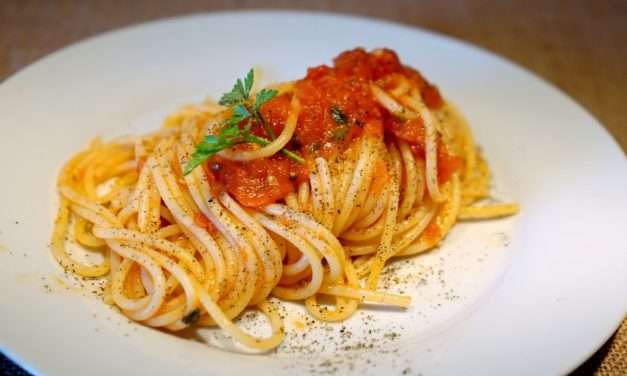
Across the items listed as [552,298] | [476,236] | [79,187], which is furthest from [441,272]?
[79,187]

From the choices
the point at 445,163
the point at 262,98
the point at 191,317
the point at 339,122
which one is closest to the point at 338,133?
the point at 339,122

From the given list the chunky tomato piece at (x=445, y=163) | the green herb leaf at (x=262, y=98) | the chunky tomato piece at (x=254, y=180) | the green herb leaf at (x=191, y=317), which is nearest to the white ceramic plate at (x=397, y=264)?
the green herb leaf at (x=191, y=317)

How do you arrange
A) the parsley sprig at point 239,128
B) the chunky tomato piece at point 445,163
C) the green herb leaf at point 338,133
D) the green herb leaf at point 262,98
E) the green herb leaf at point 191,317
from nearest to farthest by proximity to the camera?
the green herb leaf at point 191,317 → the parsley sprig at point 239,128 → the green herb leaf at point 262,98 → the green herb leaf at point 338,133 → the chunky tomato piece at point 445,163

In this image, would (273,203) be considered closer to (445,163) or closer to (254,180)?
(254,180)

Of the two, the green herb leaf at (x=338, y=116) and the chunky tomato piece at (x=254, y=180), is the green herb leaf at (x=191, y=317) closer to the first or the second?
the chunky tomato piece at (x=254, y=180)

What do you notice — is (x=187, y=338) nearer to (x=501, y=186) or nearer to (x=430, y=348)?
(x=430, y=348)

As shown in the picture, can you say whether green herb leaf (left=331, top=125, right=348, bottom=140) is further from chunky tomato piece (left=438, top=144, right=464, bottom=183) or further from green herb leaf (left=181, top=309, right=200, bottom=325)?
green herb leaf (left=181, top=309, right=200, bottom=325)

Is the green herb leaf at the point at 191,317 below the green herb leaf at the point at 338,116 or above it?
below
